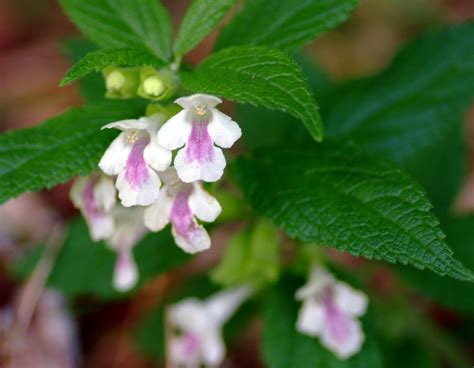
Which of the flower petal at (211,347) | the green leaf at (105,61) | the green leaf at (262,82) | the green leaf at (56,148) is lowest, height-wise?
the flower petal at (211,347)

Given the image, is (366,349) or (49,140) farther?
(366,349)

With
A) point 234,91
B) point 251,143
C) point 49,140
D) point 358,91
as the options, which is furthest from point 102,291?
point 234,91

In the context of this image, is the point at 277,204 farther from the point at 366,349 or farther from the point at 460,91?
the point at 460,91

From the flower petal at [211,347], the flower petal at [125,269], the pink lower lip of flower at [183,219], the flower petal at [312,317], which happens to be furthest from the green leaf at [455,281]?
the pink lower lip of flower at [183,219]

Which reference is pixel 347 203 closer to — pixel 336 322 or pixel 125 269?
pixel 336 322

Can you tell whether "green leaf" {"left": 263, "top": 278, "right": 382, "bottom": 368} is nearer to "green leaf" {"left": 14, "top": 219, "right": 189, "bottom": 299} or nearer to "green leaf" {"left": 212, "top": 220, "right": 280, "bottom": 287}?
"green leaf" {"left": 212, "top": 220, "right": 280, "bottom": 287}

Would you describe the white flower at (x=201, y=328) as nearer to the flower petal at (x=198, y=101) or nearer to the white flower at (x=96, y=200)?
the white flower at (x=96, y=200)
